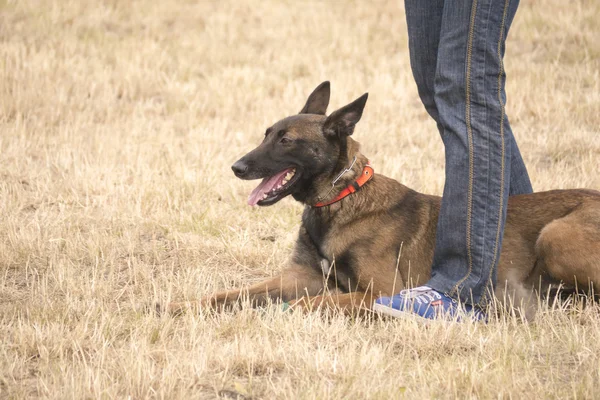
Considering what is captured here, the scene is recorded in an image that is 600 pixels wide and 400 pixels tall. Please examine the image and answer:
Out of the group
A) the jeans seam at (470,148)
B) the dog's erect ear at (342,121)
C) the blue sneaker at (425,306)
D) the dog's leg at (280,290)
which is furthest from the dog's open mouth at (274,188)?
the jeans seam at (470,148)

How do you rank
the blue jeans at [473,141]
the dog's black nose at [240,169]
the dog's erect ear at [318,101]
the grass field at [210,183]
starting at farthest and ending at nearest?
the dog's erect ear at [318,101] → the dog's black nose at [240,169] → the blue jeans at [473,141] → the grass field at [210,183]

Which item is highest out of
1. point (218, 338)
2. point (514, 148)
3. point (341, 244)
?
point (514, 148)

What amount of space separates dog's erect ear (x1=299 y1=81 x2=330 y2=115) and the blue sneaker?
1.57 metres

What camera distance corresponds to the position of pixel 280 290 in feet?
14.9

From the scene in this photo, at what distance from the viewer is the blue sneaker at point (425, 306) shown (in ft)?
13.0

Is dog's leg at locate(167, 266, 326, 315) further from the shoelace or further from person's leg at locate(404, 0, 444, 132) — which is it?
person's leg at locate(404, 0, 444, 132)

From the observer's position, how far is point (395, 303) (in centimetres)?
404

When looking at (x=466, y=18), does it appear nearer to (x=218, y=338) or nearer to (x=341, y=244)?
(x=341, y=244)

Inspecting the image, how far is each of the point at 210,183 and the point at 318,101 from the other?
195 centimetres

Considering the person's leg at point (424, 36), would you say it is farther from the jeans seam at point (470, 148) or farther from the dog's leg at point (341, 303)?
the dog's leg at point (341, 303)

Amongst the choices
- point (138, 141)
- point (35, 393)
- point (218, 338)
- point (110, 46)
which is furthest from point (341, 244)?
point (110, 46)

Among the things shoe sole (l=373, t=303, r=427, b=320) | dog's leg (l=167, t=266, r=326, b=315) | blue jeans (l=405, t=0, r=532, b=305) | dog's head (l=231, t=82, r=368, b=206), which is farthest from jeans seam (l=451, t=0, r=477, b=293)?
dog's leg (l=167, t=266, r=326, b=315)

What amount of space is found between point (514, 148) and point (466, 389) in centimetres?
194

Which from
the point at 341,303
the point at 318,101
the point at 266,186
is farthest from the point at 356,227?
the point at 318,101
